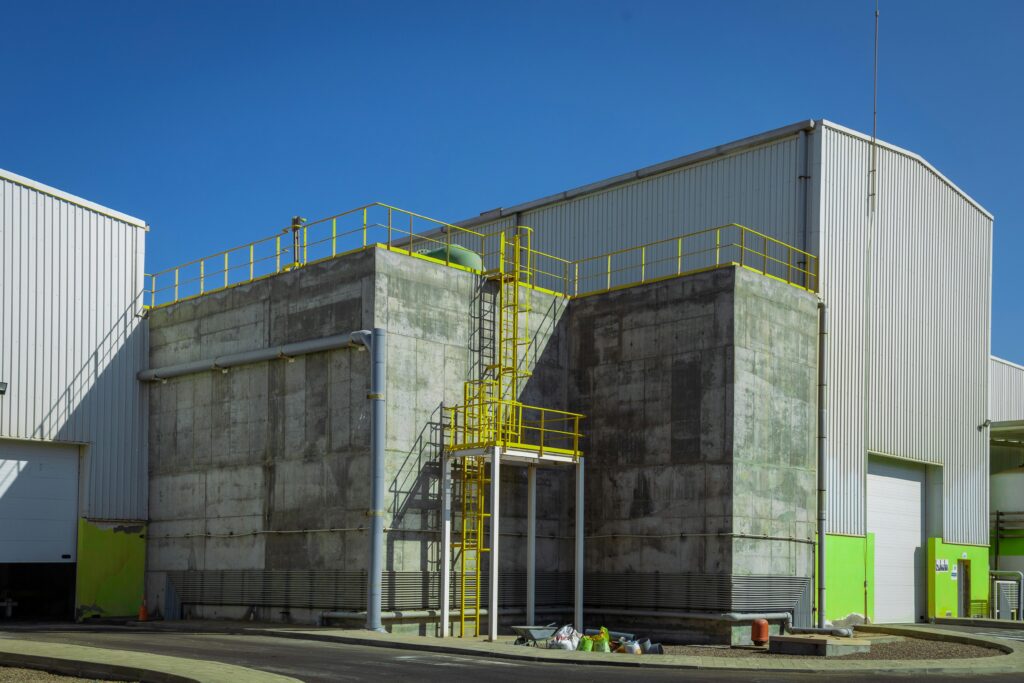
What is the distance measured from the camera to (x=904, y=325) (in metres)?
33.4

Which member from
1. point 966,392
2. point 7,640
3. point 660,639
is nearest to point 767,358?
point 660,639

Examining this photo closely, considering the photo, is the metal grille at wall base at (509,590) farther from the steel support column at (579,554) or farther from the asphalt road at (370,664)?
the asphalt road at (370,664)

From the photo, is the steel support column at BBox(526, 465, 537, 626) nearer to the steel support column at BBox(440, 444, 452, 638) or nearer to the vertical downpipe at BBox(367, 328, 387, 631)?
the steel support column at BBox(440, 444, 452, 638)

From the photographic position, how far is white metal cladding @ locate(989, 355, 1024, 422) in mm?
44750

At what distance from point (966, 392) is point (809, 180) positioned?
11.3 meters

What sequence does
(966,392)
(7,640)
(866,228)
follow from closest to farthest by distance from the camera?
(7,640)
(866,228)
(966,392)

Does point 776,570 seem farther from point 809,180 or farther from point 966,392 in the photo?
point 966,392

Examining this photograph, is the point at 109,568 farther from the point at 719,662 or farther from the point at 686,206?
the point at 686,206

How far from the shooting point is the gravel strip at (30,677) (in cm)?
1523

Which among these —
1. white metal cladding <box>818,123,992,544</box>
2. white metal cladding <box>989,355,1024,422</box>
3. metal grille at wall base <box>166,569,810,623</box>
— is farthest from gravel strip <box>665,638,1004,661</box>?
white metal cladding <box>989,355,1024,422</box>

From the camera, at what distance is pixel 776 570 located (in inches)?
1072

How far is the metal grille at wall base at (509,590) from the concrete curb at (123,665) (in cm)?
768

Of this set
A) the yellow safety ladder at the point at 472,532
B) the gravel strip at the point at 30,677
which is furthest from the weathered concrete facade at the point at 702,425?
the gravel strip at the point at 30,677

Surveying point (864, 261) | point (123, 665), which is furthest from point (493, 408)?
point (123, 665)
